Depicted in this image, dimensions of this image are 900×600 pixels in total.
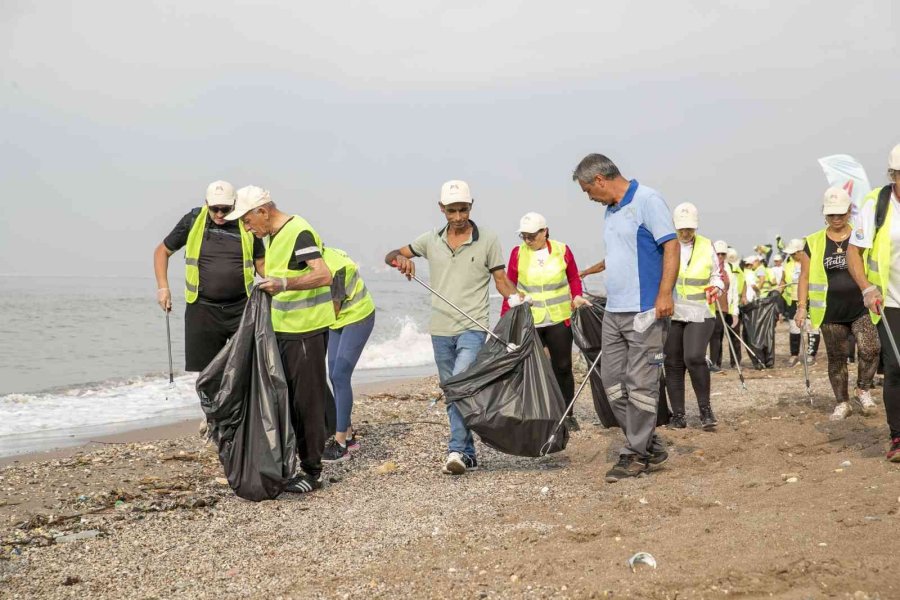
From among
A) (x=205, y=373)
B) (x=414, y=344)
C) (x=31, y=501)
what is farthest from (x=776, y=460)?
(x=414, y=344)

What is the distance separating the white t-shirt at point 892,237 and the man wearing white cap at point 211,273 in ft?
12.2

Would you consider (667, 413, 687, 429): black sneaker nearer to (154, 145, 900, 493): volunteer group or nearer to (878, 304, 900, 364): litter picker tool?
(154, 145, 900, 493): volunteer group

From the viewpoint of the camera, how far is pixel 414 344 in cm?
1920

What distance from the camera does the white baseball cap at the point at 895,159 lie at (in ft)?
15.3

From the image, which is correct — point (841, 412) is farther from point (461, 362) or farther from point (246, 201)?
point (246, 201)

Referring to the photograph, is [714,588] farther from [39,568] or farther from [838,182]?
[838,182]

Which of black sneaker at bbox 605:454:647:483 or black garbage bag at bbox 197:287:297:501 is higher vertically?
black garbage bag at bbox 197:287:297:501

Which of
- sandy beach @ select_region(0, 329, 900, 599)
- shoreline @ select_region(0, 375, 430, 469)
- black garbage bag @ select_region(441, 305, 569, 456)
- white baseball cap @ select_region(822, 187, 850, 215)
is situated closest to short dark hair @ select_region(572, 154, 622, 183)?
black garbage bag @ select_region(441, 305, 569, 456)

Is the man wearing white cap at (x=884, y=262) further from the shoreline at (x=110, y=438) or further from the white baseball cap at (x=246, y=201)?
the shoreline at (x=110, y=438)

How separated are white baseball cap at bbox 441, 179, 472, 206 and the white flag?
16.2 feet

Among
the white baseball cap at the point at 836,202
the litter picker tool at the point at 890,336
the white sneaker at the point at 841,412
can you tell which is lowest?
the white sneaker at the point at 841,412

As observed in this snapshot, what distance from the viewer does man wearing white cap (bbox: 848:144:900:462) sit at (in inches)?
186

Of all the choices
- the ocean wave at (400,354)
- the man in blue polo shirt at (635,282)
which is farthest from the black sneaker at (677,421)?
the ocean wave at (400,354)

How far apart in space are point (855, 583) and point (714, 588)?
1.55 ft
